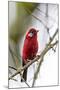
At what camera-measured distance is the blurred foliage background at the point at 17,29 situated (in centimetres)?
194

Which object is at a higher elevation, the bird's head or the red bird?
the bird's head

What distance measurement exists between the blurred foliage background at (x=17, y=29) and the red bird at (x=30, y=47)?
55mm

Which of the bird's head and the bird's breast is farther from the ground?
the bird's head

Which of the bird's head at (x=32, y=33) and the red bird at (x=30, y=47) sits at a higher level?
the bird's head at (x=32, y=33)

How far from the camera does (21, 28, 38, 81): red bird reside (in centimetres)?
198

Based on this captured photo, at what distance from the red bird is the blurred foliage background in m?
0.06

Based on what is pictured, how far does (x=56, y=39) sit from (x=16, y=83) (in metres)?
0.59

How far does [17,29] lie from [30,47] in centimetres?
22

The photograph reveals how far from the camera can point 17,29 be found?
1959 mm

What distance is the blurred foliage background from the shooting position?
1.94 m

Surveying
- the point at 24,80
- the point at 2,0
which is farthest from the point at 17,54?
the point at 2,0

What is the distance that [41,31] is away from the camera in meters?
2.03

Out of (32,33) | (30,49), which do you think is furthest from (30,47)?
(32,33)

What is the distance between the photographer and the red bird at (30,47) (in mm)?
Answer: 1979
